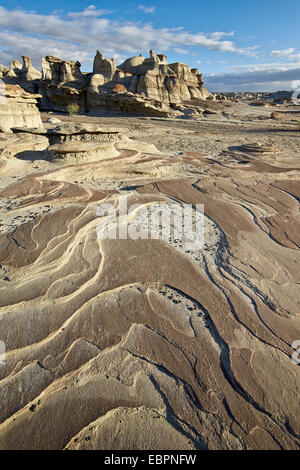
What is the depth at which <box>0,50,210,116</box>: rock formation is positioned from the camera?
2239cm

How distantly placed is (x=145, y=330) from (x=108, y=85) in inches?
1108

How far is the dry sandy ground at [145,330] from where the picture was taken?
1.60 m

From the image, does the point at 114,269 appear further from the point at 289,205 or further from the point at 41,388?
the point at 289,205

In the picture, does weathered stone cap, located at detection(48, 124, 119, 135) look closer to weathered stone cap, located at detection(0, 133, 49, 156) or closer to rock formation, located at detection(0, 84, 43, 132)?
weathered stone cap, located at detection(0, 133, 49, 156)

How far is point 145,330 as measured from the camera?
7.34 feet

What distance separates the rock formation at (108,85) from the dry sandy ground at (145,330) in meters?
20.1

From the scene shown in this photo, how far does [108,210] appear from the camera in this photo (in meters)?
4.11

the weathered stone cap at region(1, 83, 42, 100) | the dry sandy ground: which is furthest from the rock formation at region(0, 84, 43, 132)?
the dry sandy ground

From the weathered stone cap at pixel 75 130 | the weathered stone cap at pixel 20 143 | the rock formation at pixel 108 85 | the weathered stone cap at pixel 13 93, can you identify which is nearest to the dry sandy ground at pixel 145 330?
the weathered stone cap at pixel 20 143

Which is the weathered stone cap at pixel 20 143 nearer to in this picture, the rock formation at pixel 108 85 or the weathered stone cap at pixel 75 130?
the weathered stone cap at pixel 75 130

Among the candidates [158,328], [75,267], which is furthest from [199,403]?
[75,267]

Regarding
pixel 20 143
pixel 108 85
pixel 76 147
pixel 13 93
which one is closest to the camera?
pixel 76 147

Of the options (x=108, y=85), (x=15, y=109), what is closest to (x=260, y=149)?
(x=15, y=109)

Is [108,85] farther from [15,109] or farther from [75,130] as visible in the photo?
[75,130]
